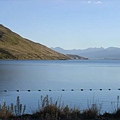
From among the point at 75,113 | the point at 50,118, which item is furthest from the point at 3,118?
the point at 75,113

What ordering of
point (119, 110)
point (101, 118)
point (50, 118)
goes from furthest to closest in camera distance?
point (119, 110) → point (101, 118) → point (50, 118)

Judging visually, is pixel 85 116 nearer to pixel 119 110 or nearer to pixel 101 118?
pixel 101 118

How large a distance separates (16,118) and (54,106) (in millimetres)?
2133

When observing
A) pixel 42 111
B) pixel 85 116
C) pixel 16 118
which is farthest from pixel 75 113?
pixel 16 118

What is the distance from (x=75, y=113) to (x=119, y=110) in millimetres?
2268

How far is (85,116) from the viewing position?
1593 centimetres

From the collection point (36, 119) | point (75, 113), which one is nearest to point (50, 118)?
point (36, 119)

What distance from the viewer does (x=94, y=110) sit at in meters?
16.3

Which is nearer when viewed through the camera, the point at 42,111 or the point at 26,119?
the point at 26,119

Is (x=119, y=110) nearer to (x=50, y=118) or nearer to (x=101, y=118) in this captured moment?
(x=101, y=118)

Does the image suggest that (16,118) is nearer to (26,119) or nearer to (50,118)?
(26,119)

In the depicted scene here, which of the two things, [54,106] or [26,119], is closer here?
[26,119]

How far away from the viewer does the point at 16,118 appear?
15008 mm

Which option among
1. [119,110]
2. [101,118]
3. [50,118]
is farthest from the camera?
[119,110]
